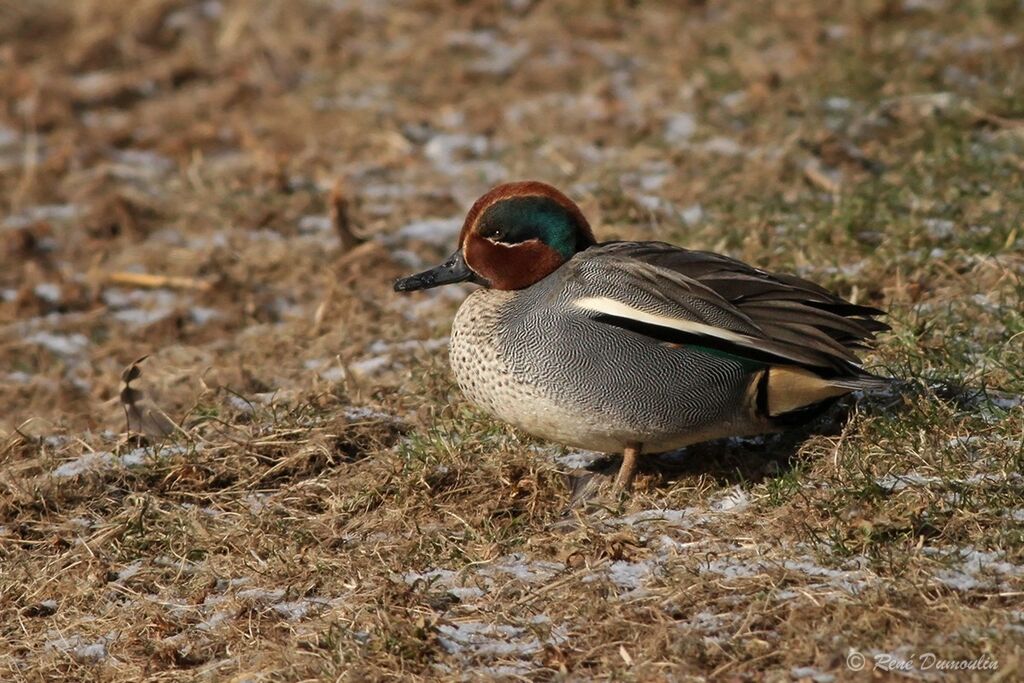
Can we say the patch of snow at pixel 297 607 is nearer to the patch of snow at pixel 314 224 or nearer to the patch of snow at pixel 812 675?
the patch of snow at pixel 812 675

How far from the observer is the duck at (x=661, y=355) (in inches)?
149

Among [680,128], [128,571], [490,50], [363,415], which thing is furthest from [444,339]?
[490,50]

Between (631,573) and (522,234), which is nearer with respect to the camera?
(631,573)

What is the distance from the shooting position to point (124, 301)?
6.26m

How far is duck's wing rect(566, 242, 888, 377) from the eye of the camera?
3752mm

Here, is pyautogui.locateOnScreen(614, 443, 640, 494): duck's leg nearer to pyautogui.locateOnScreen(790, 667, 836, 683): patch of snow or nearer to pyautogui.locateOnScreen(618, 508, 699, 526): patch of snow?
pyautogui.locateOnScreen(618, 508, 699, 526): patch of snow

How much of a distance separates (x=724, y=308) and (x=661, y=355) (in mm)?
220

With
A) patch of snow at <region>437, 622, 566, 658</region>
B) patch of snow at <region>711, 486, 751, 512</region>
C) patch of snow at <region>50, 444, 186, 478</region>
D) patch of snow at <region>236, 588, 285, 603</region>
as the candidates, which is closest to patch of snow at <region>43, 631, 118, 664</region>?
patch of snow at <region>236, 588, 285, 603</region>

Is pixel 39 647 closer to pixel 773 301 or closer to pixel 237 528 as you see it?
pixel 237 528

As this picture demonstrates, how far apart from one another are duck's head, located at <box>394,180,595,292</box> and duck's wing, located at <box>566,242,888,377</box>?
0.15 meters

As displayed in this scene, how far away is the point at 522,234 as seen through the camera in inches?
163

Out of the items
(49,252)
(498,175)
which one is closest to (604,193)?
(498,175)

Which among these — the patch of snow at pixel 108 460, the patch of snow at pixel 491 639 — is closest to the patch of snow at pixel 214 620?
the patch of snow at pixel 491 639

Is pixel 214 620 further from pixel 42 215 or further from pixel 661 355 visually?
pixel 42 215
